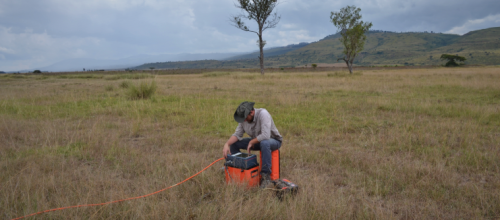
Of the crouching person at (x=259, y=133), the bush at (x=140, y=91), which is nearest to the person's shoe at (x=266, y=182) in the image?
the crouching person at (x=259, y=133)

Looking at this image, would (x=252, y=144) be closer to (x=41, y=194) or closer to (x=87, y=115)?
(x=41, y=194)

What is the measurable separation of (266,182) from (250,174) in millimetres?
273

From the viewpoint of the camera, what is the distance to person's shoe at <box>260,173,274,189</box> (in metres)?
3.60

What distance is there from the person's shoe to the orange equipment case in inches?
2.3

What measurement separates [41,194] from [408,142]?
6301 mm

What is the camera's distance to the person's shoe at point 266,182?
142 inches

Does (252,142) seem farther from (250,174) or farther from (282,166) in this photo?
(282,166)

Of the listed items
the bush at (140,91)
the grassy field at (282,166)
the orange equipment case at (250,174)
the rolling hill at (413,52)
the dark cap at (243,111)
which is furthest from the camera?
the rolling hill at (413,52)

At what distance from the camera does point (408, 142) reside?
5629 mm

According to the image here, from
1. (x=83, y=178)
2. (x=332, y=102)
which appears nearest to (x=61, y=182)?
(x=83, y=178)

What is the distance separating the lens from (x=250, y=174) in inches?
141

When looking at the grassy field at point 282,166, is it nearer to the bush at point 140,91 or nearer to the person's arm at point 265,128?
the person's arm at point 265,128

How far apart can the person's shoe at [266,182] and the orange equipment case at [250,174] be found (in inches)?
2.3

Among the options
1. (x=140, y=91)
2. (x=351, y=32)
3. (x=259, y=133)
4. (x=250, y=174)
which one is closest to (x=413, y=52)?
(x=351, y=32)
